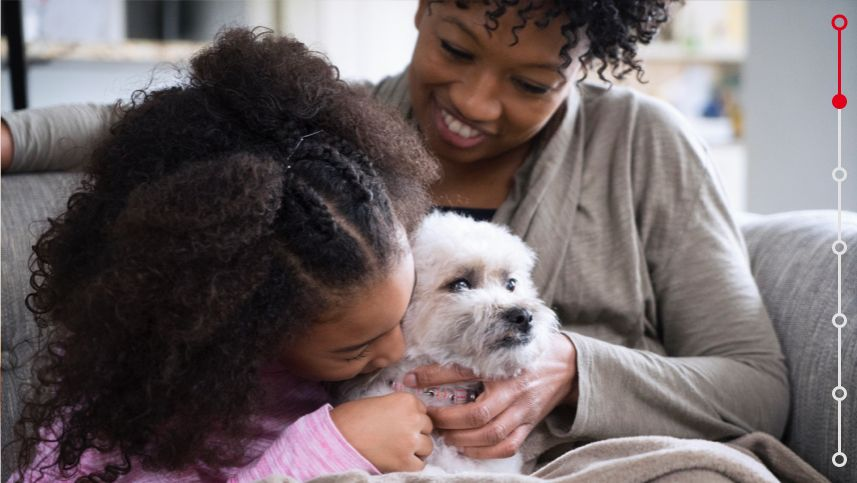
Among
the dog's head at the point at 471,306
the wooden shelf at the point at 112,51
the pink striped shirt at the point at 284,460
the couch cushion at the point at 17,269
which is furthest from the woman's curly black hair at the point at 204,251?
the wooden shelf at the point at 112,51

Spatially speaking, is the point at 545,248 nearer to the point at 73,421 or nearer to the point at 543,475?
the point at 543,475

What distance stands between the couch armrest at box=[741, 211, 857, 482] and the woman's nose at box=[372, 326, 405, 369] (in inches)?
25.5

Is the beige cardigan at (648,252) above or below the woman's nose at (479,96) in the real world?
below

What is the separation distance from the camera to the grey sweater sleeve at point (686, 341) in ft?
4.12

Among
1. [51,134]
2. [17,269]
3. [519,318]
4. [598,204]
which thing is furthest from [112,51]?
[519,318]

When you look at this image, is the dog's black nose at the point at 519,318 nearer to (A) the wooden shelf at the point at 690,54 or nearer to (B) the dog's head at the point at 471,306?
(B) the dog's head at the point at 471,306

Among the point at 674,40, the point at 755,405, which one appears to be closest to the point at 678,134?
the point at 755,405

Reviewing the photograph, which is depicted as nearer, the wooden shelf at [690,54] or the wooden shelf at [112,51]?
the wooden shelf at [112,51]

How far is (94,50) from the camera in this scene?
114 inches

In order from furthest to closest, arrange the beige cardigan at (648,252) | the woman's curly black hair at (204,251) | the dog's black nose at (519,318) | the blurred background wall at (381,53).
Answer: the blurred background wall at (381,53) → the beige cardigan at (648,252) → the dog's black nose at (519,318) → the woman's curly black hair at (204,251)

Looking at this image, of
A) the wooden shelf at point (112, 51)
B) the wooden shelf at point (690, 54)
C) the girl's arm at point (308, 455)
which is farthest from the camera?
the wooden shelf at point (690, 54)

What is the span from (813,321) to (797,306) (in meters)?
0.05

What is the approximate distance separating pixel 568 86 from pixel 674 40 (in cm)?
320

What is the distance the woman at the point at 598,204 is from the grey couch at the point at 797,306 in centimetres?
4
